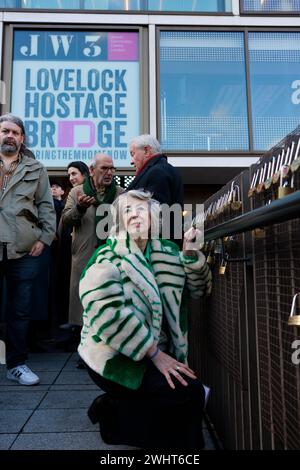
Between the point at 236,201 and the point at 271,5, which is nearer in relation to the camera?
the point at 236,201

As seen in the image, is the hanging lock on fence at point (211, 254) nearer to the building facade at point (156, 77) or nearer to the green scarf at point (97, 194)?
the green scarf at point (97, 194)

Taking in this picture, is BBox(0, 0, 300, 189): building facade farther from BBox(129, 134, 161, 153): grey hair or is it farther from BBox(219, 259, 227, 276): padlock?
BBox(219, 259, 227, 276): padlock

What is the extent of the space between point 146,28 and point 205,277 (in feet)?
17.6

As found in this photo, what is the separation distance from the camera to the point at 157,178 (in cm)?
277

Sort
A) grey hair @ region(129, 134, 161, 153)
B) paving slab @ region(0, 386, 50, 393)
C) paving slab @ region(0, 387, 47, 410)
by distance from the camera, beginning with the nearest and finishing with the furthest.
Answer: paving slab @ region(0, 387, 47, 410), paving slab @ region(0, 386, 50, 393), grey hair @ region(129, 134, 161, 153)

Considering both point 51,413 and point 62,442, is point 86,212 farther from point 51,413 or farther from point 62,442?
point 62,442

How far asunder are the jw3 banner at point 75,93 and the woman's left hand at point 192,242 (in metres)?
4.17

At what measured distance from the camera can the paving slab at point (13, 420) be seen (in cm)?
206

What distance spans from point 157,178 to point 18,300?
1.28m

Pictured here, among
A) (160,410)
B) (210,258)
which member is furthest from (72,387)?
(210,258)

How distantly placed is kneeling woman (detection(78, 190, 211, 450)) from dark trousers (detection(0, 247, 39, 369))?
1.05 m

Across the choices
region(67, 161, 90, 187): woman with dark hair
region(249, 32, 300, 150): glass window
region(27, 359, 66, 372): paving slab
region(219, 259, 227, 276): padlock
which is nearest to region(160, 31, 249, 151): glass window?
region(249, 32, 300, 150): glass window

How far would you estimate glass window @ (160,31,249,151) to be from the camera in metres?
6.15

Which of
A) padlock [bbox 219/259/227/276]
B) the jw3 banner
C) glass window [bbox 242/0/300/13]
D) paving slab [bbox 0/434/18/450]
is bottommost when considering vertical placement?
paving slab [bbox 0/434/18/450]
